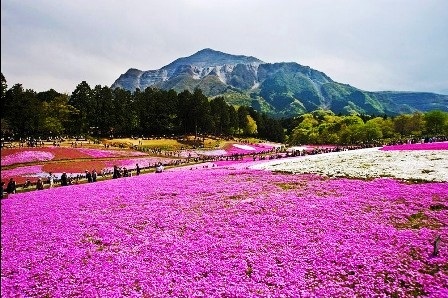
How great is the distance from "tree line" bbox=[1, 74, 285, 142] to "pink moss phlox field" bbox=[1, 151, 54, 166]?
33.6 meters

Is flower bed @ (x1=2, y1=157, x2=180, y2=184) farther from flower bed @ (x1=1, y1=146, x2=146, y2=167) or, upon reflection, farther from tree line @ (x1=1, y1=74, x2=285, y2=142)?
tree line @ (x1=1, y1=74, x2=285, y2=142)

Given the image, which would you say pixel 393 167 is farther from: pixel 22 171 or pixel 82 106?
pixel 82 106

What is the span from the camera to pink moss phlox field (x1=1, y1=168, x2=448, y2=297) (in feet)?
46.0

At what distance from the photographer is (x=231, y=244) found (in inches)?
726

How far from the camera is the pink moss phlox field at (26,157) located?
5434cm

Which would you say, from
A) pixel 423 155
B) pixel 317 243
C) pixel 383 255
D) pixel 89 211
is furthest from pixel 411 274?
pixel 423 155

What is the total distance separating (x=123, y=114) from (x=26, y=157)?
59.8m

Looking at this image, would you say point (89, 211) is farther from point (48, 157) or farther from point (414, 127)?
point (414, 127)

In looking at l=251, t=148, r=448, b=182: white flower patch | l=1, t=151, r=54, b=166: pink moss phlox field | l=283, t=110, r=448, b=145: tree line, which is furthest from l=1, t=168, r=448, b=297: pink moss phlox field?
l=283, t=110, r=448, b=145: tree line

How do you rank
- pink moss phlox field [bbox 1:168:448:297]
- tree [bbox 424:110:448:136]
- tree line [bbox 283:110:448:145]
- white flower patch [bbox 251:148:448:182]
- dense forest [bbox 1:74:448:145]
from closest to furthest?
pink moss phlox field [bbox 1:168:448:297] < white flower patch [bbox 251:148:448:182] < dense forest [bbox 1:74:448:145] < tree line [bbox 283:110:448:145] < tree [bbox 424:110:448:136]

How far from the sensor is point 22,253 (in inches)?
669

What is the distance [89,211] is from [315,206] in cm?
1562

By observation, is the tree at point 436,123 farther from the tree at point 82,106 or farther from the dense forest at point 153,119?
the tree at point 82,106

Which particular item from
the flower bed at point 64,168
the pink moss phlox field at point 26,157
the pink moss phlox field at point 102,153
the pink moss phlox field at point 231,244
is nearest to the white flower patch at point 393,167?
the pink moss phlox field at point 231,244
